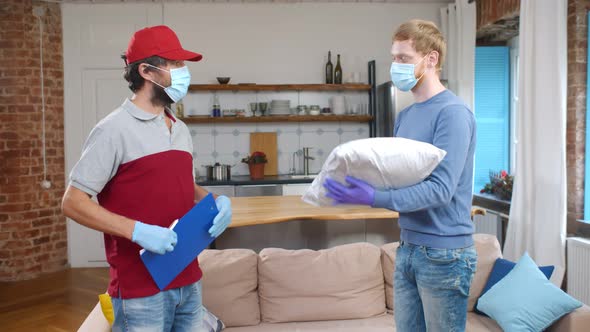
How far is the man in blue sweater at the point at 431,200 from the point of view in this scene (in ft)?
5.43

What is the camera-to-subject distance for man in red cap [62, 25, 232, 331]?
1.60 metres

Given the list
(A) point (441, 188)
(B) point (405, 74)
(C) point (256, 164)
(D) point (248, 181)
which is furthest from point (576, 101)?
(C) point (256, 164)

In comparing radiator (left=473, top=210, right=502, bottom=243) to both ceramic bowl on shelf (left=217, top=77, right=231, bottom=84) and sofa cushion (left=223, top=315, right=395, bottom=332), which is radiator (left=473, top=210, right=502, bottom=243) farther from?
ceramic bowl on shelf (left=217, top=77, right=231, bottom=84)

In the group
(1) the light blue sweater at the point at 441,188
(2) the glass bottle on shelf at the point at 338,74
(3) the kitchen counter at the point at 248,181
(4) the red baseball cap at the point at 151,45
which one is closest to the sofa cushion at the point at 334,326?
(1) the light blue sweater at the point at 441,188

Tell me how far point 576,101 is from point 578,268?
3.83ft

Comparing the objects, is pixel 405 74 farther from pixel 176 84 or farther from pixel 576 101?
pixel 576 101

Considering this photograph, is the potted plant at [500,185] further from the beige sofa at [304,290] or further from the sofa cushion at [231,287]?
the sofa cushion at [231,287]

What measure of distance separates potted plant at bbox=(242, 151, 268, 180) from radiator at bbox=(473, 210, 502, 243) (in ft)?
7.51

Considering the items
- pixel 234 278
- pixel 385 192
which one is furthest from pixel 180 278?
pixel 234 278

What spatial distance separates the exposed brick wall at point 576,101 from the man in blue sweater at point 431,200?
8.70 ft

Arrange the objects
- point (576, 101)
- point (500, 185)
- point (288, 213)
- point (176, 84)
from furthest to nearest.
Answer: point (500, 185), point (576, 101), point (288, 213), point (176, 84)

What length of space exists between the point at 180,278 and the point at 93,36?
5.16 metres

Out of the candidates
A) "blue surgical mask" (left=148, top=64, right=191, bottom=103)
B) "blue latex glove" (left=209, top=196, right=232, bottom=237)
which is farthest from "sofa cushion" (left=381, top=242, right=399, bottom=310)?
"blue surgical mask" (left=148, top=64, right=191, bottom=103)

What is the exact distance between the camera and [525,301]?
2.68 meters
